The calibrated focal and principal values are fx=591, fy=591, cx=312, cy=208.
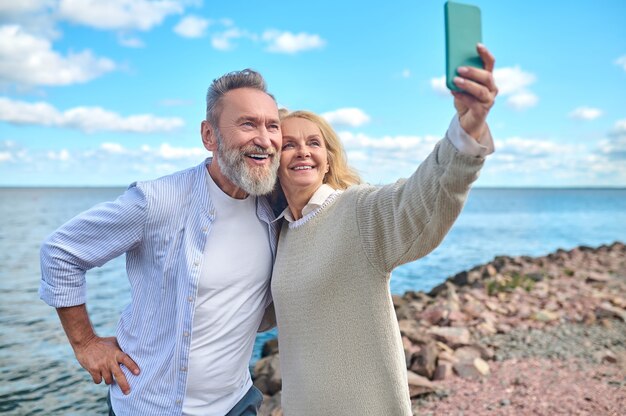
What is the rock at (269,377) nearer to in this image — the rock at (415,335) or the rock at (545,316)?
the rock at (415,335)

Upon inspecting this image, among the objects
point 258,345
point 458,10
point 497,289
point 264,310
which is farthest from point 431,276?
point 458,10

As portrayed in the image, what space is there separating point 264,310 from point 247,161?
33.5 inches

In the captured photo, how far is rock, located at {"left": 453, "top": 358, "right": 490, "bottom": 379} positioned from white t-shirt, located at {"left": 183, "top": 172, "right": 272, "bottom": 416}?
149 inches

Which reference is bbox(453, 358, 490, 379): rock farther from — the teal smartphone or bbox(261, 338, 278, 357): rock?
the teal smartphone

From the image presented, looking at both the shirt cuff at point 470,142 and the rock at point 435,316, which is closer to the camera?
the shirt cuff at point 470,142

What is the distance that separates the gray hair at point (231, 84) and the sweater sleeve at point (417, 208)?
941 mm

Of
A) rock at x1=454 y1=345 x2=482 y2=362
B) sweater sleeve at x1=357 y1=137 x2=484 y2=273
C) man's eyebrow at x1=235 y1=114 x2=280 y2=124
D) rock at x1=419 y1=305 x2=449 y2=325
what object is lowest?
rock at x1=419 y1=305 x2=449 y2=325

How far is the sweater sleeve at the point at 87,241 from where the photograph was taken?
2863mm

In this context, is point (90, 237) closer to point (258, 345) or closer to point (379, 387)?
point (379, 387)

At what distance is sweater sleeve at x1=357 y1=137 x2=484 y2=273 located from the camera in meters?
2.03

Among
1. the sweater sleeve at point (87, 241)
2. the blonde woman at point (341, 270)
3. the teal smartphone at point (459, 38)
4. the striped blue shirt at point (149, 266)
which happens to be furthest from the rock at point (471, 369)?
the teal smartphone at point (459, 38)

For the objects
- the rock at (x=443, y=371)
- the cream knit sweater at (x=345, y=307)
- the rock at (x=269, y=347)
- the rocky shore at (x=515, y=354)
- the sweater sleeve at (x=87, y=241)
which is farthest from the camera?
the rock at (x=269, y=347)

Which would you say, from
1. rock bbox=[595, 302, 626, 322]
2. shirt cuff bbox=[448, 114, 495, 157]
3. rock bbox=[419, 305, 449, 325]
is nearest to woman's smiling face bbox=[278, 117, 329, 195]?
shirt cuff bbox=[448, 114, 495, 157]

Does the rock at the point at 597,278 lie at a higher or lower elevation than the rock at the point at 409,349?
lower
